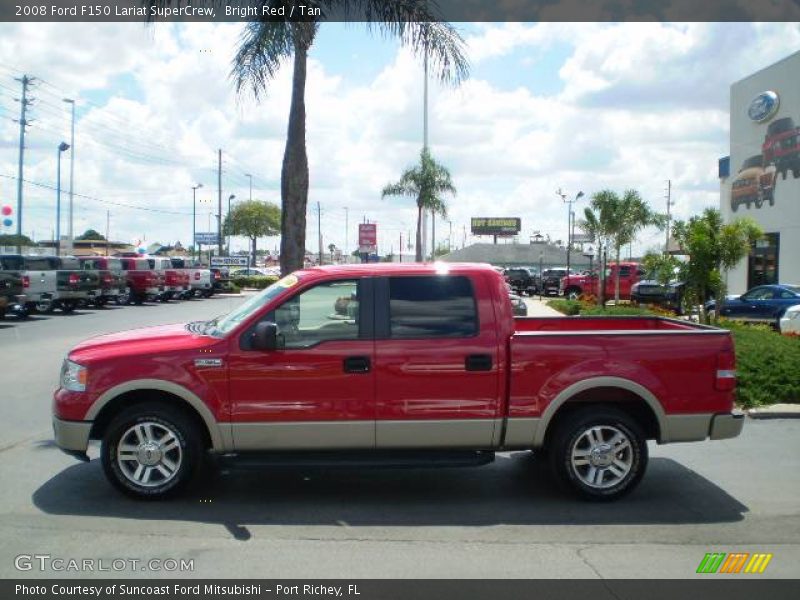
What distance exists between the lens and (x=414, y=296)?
6.72m

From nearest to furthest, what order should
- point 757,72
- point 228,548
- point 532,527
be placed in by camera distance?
point 228,548
point 532,527
point 757,72

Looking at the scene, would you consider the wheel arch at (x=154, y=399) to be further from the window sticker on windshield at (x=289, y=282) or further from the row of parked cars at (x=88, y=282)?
the row of parked cars at (x=88, y=282)

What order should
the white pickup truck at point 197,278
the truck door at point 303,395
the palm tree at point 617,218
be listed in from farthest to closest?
the white pickup truck at point 197,278
the palm tree at point 617,218
the truck door at point 303,395

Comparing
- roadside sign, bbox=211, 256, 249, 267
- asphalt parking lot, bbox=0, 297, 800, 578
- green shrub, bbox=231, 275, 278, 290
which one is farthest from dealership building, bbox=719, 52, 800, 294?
roadside sign, bbox=211, 256, 249, 267

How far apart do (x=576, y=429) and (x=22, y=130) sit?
51.6 m

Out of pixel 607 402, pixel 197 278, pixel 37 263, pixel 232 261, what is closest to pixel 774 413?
pixel 607 402

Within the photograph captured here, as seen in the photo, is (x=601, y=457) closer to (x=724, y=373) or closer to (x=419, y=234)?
(x=724, y=373)

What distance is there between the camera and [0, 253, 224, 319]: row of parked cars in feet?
82.5

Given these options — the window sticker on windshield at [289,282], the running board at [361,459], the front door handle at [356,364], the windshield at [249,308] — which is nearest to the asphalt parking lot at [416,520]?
the running board at [361,459]

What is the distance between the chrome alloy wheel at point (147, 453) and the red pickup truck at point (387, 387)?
1 centimetres

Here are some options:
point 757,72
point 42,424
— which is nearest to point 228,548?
point 42,424

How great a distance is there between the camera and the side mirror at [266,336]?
6328mm

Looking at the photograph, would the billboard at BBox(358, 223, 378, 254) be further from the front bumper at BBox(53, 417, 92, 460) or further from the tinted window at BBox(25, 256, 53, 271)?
the front bumper at BBox(53, 417, 92, 460)

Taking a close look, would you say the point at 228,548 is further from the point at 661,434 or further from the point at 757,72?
the point at 757,72
